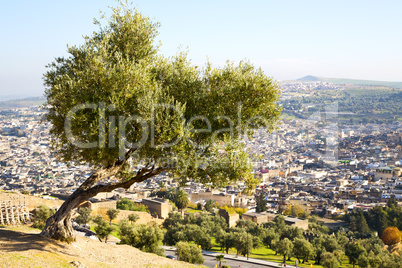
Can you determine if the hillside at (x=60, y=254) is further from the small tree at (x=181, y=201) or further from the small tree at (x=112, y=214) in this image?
the small tree at (x=181, y=201)

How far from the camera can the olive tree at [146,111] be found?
10.8 metres

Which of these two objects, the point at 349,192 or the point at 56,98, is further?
the point at 349,192

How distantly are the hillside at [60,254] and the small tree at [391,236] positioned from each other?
178ft

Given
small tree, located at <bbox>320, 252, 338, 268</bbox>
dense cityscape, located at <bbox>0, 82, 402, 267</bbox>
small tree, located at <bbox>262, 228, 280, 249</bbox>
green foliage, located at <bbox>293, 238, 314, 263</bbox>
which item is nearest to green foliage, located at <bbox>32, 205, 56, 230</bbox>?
A: dense cityscape, located at <bbox>0, 82, 402, 267</bbox>

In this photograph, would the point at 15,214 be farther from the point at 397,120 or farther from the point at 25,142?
the point at 397,120

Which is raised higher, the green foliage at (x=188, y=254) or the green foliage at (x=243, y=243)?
the green foliage at (x=188, y=254)

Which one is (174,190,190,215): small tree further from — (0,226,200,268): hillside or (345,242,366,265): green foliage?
(0,226,200,268): hillside

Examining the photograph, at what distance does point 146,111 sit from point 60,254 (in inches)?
204

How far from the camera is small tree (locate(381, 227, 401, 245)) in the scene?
5778cm

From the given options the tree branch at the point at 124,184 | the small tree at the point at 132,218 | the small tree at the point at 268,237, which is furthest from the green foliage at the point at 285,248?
the tree branch at the point at 124,184

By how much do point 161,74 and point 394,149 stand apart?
523 ft

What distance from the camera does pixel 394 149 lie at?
151 metres

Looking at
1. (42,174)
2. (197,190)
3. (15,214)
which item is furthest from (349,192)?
(15,214)

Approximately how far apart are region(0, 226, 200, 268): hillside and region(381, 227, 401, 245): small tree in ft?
178
